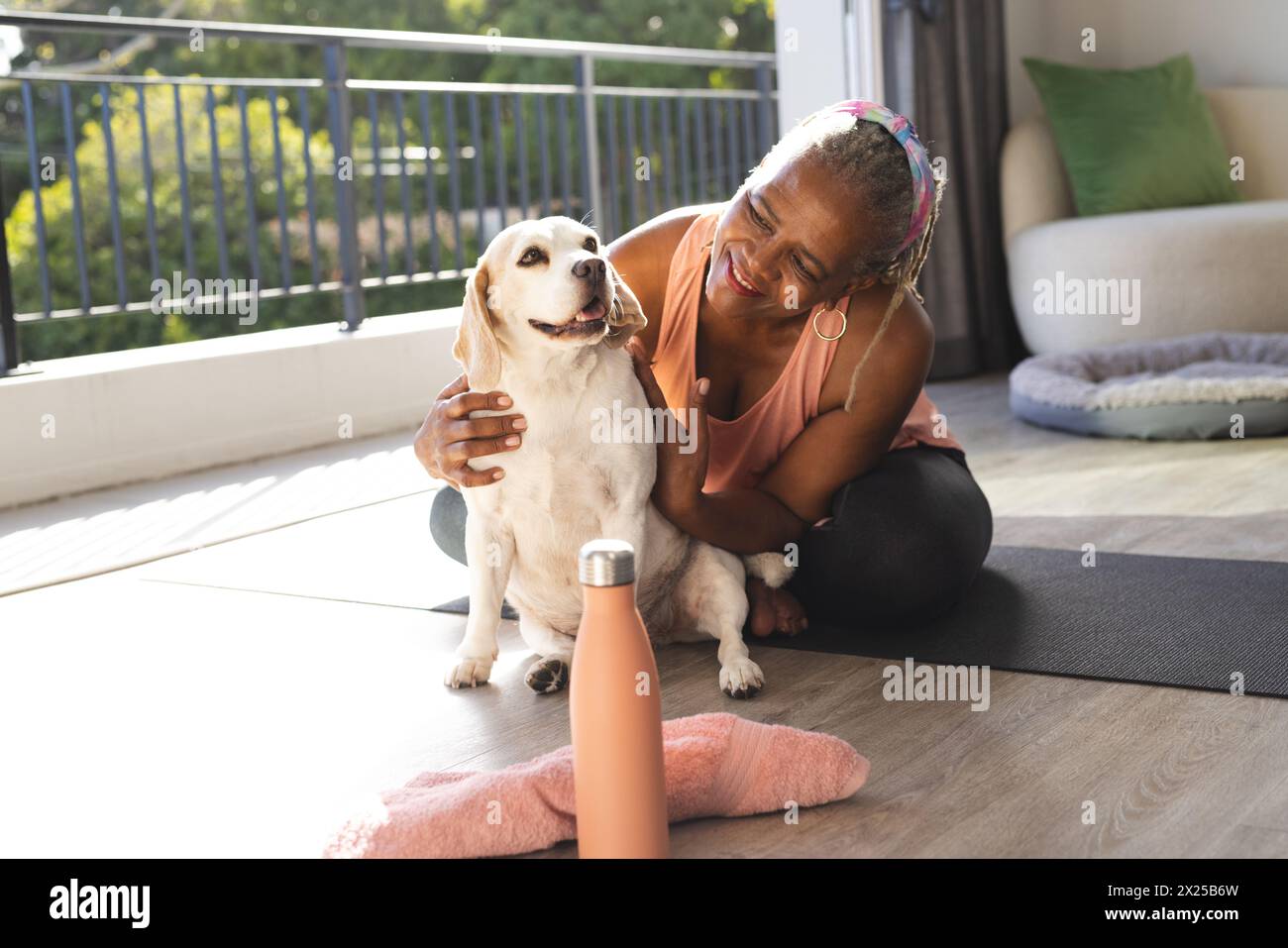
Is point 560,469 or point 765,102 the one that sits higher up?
point 765,102

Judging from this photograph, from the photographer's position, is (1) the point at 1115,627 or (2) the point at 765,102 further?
(2) the point at 765,102

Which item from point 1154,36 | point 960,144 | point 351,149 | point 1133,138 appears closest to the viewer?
point 351,149

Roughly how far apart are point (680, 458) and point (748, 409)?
29 centimetres

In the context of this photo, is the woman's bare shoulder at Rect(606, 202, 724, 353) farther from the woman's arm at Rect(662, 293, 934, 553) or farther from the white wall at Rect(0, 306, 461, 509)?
the white wall at Rect(0, 306, 461, 509)

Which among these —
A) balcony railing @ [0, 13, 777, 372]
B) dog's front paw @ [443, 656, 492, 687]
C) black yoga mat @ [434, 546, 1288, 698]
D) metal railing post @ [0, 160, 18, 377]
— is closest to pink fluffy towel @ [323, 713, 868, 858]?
dog's front paw @ [443, 656, 492, 687]

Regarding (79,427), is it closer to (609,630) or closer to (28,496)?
(28,496)

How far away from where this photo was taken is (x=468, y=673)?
1991mm

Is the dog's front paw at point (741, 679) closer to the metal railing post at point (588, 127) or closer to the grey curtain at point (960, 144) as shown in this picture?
the grey curtain at point (960, 144)

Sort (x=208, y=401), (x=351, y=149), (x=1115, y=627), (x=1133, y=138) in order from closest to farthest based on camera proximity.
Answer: (x=1115, y=627) → (x=208, y=401) → (x=351, y=149) → (x=1133, y=138)

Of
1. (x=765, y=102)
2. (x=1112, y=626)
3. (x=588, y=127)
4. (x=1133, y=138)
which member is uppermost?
(x=765, y=102)

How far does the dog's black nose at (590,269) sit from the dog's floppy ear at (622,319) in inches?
2.2

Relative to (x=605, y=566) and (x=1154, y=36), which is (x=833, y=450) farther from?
(x=1154, y=36)

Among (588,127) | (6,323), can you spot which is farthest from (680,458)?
(588,127)
